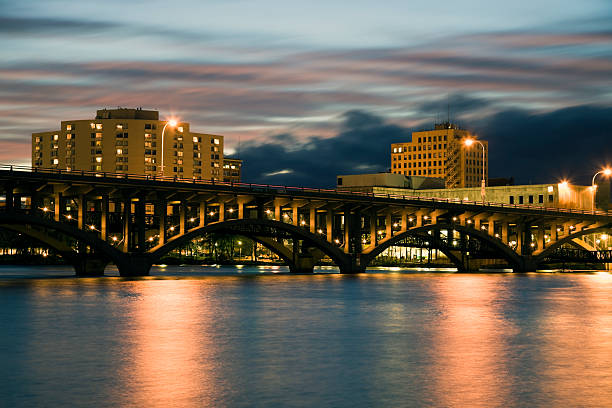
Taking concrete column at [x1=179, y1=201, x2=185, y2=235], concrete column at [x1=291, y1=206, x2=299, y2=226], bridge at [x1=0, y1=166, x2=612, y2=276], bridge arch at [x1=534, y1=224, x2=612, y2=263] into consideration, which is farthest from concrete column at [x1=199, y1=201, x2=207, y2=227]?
bridge arch at [x1=534, y1=224, x2=612, y2=263]

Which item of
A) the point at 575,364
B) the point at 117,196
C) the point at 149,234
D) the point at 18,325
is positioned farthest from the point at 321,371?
the point at 149,234

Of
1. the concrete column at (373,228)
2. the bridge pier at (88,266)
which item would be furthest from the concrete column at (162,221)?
the concrete column at (373,228)

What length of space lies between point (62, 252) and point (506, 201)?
11490cm

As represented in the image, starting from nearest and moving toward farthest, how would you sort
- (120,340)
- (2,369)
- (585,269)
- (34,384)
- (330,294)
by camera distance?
(34,384), (2,369), (120,340), (330,294), (585,269)

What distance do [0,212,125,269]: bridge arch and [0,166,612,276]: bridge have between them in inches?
3.8

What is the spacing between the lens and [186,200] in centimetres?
10000

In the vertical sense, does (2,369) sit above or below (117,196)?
below

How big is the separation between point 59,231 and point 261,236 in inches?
1495

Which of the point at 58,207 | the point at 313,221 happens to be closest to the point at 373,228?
the point at 313,221

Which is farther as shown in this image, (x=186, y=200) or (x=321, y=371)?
(x=186, y=200)

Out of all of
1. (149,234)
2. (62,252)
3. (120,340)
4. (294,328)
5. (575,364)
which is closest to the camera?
(575,364)

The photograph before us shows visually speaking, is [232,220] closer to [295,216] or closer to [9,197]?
[295,216]

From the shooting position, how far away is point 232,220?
102125 millimetres

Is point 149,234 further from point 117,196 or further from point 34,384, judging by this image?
point 34,384
